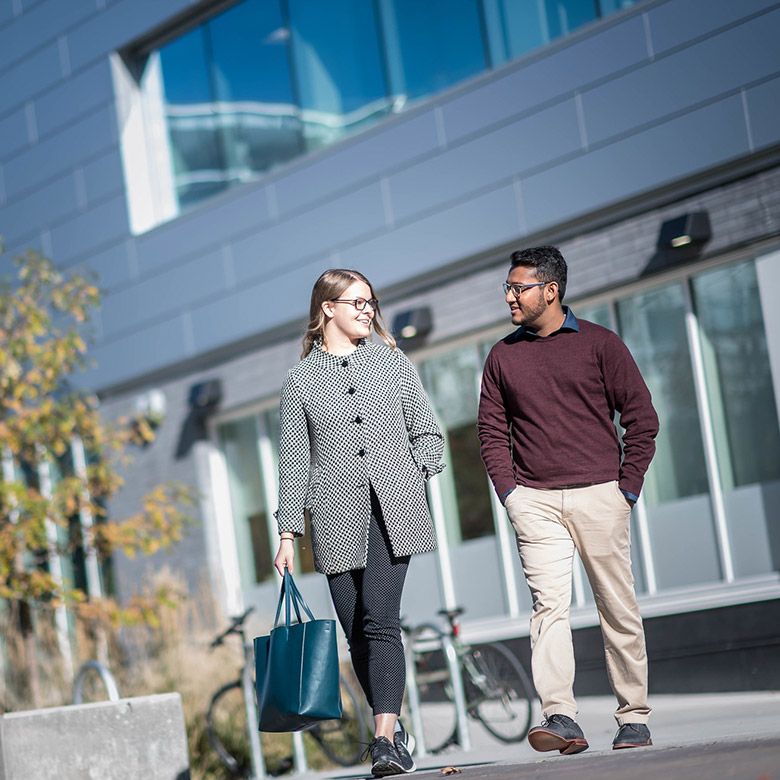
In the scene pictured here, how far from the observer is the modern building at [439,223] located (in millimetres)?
8266

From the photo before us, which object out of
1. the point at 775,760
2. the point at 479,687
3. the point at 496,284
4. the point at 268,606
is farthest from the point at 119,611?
the point at 775,760

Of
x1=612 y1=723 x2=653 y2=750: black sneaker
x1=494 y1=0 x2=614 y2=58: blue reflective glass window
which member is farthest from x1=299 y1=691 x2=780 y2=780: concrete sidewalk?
x1=494 y1=0 x2=614 y2=58: blue reflective glass window

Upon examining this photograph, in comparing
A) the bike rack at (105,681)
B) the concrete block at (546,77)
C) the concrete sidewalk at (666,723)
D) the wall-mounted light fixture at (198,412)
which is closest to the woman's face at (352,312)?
the concrete sidewalk at (666,723)

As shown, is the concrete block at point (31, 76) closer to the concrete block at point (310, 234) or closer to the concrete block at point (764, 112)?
the concrete block at point (310, 234)

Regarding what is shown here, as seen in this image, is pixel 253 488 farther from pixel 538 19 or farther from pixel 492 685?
pixel 538 19

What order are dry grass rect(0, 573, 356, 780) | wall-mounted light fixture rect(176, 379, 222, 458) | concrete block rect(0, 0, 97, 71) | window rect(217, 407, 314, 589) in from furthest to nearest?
concrete block rect(0, 0, 97, 71)
wall-mounted light fixture rect(176, 379, 222, 458)
window rect(217, 407, 314, 589)
dry grass rect(0, 573, 356, 780)

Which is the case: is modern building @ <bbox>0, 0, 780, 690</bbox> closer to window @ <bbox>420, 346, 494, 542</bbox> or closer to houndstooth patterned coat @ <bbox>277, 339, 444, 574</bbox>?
window @ <bbox>420, 346, 494, 542</bbox>

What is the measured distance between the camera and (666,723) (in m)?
7.17

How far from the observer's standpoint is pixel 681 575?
856 cm

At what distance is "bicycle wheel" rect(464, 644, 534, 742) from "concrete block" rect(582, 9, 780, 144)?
377 cm

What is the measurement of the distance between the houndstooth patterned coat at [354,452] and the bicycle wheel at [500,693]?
356 centimetres

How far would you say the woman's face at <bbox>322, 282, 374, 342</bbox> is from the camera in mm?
4805

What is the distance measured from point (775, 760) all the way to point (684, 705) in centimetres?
456

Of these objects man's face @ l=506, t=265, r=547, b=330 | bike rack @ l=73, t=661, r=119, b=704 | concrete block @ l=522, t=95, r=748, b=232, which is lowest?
bike rack @ l=73, t=661, r=119, b=704
